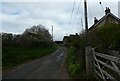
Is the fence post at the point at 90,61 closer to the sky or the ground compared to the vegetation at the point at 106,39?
closer to the ground

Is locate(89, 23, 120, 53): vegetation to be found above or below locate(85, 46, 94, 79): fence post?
above

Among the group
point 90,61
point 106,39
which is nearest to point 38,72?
point 90,61

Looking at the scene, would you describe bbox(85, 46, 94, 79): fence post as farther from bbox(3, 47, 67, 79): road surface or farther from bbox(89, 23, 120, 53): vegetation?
bbox(3, 47, 67, 79): road surface

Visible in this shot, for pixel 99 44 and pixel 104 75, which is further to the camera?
pixel 99 44

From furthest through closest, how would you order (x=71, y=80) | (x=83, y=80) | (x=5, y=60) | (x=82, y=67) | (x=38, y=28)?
(x=38, y=28) → (x=5, y=60) → (x=82, y=67) → (x=71, y=80) → (x=83, y=80)

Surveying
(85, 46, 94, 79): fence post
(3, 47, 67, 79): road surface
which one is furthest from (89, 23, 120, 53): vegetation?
(3, 47, 67, 79): road surface

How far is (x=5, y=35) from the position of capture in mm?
28031

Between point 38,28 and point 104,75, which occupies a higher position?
point 38,28

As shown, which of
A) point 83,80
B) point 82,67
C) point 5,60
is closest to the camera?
point 83,80

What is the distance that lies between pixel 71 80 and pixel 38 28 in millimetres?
71129

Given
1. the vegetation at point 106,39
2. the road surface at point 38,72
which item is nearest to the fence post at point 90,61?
the vegetation at point 106,39

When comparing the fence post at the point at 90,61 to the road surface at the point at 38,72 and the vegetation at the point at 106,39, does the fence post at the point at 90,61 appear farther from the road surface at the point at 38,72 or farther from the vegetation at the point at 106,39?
the road surface at the point at 38,72

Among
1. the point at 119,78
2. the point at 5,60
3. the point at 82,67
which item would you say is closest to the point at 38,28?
the point at 5,60

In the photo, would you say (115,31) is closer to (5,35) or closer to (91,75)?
(91,75)
